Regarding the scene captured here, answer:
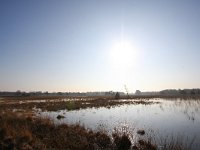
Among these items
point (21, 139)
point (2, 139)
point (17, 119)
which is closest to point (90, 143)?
point (21, 139)

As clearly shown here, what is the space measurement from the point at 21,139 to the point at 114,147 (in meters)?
5.19

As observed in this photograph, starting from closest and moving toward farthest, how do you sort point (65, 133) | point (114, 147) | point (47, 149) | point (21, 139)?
1. point (47, 149)
2. point (21, 139)
3. point (114, 147)
4. point (65, 133)

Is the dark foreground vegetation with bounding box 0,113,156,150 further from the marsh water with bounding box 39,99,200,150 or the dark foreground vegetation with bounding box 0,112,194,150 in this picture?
the marsh water with bounding box 39,99,200,150

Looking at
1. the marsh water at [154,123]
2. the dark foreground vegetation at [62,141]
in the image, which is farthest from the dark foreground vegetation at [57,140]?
the marsh water at [154,123]

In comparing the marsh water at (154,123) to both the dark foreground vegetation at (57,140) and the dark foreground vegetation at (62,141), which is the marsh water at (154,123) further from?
the dark foreground vegetation at (57,140)

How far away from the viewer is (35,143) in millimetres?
11609

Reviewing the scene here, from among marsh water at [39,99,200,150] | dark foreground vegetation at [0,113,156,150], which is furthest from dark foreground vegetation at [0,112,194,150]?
marsh water at [39,99,200,150]

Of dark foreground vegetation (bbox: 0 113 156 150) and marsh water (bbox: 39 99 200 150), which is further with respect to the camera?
marsh water (bbox: 39 99 200 150)

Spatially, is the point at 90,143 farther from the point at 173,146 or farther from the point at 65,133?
the point at 173,146

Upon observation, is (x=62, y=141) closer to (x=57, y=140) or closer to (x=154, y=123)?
(x=57, y=140)

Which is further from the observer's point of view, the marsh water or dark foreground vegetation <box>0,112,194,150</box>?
the marsh water

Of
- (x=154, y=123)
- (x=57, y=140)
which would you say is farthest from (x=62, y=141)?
(x=154, y=123)

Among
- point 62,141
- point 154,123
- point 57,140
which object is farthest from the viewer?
point 154,123

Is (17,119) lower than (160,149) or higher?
higher
